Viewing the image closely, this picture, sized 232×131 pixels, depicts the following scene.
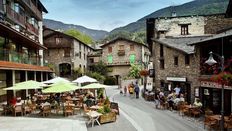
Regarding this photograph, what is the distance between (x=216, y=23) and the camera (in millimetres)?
41062

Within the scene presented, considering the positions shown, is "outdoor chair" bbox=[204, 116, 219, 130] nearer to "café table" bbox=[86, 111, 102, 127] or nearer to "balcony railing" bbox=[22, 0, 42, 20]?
"café table" bbox=[86, 111, 102, 127]

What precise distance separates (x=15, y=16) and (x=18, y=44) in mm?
3221

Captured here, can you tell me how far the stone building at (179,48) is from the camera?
26.7 m

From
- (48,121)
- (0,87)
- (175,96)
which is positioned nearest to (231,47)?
(175,96)

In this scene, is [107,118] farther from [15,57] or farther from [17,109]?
[15,57]

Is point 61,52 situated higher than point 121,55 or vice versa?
point 61,52

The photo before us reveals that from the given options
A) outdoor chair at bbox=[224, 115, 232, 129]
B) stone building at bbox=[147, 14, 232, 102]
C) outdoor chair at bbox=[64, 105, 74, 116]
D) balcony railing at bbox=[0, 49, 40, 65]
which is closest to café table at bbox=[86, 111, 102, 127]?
outdoor chair at bbox=[64, 105, 74, 116]

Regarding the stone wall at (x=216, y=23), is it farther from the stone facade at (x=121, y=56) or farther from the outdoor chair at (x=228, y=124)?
the stone facade at (x=121, y=56)

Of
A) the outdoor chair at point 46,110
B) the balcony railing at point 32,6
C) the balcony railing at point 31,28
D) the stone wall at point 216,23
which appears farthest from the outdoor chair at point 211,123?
the balcony railing at point 31,28

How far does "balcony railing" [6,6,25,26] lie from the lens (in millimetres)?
33125

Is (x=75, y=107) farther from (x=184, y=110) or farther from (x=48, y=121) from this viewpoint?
(x=184, y=110)

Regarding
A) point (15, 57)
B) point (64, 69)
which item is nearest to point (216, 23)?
point (15, 57)

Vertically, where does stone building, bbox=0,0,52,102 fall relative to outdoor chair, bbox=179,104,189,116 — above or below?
above

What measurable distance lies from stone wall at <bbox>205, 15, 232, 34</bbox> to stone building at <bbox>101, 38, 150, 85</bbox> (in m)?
29.6
